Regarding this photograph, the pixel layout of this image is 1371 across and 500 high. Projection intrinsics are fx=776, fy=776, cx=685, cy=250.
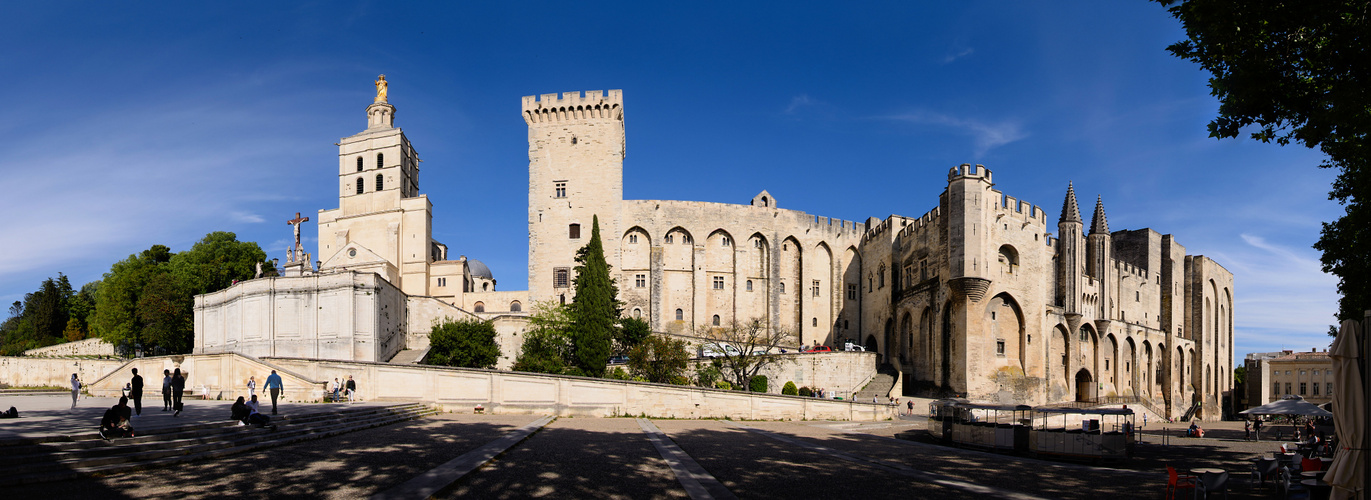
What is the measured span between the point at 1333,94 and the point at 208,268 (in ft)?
175

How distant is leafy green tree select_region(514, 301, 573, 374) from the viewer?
36.0 m

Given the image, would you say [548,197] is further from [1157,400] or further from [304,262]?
[1157,400]

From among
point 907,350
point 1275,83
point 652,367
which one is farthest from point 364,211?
point 1275,83

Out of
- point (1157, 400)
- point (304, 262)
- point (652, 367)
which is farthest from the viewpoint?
point (1157, 400)

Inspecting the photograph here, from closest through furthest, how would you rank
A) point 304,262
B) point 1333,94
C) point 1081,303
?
point 1333,94, point 1081,303, point 304,262

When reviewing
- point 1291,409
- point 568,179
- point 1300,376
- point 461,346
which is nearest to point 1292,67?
point 1291,409

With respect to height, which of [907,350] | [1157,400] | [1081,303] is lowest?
[1157,400]

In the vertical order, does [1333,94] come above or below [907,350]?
above

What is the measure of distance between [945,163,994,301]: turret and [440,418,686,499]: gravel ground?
26600mm

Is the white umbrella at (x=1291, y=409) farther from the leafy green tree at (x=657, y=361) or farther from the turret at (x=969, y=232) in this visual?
the leafy green tree at (x=657, y=361)

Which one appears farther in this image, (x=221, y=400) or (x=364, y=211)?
(x=364, y=211)

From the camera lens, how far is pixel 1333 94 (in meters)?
10.8

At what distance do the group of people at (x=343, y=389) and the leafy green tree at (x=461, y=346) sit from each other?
486 inches

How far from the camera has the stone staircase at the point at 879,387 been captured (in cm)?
4028
